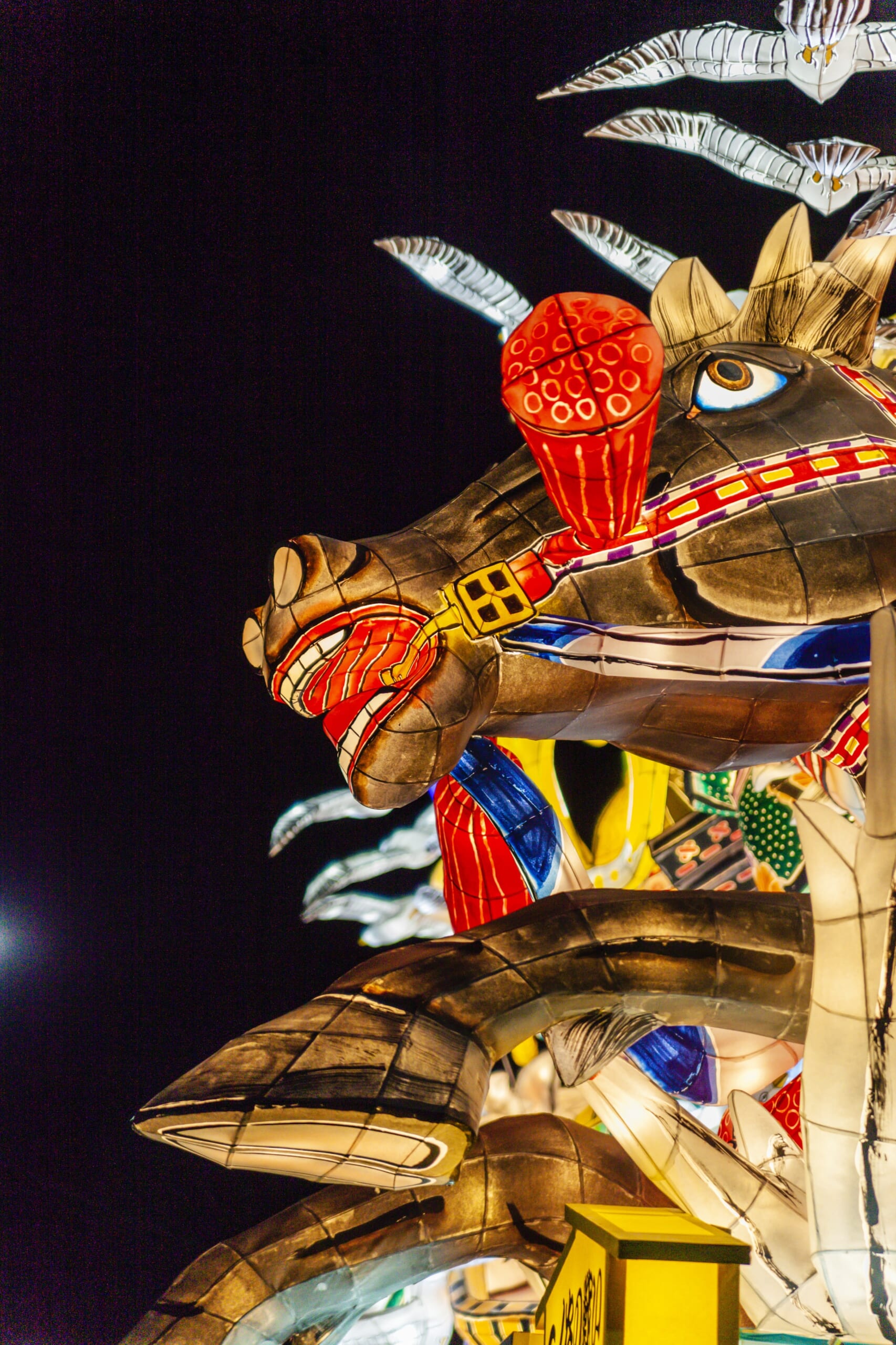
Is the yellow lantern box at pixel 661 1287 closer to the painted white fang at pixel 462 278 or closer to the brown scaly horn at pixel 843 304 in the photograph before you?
the brown scaly horn at pixel 843 304

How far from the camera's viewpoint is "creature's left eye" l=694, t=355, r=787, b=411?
1549 mm

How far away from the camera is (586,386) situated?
1.26m

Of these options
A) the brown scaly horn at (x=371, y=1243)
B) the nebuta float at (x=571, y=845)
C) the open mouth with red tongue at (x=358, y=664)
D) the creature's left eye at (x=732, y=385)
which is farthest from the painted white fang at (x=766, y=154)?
the brown scaly horn at (x=371, y=1243)

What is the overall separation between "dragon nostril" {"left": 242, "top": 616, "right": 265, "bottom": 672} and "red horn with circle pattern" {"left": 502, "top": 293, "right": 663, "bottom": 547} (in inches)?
17.6

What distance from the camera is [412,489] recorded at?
2.51m

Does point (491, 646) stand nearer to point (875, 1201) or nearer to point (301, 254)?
point (875, 1201)

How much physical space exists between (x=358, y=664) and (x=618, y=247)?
1.42 meters

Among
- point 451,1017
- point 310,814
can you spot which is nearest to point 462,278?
point 310,814

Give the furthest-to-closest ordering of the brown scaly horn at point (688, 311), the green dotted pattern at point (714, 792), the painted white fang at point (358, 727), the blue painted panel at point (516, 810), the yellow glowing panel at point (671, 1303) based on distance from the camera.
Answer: the green dotted pattern at point (714, 792) < the blue painted panel at point (516, 810) < the brown scaly horn at point (688, 311) < the painted white fang at point (358, 727) < the yellow glowing panel at point (671, 1303)

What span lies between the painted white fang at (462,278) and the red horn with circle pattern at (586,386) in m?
1.15

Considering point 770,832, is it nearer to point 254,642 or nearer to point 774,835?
point 774,835

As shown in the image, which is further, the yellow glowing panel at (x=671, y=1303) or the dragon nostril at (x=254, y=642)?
the dragon nostril at (x=254, y=642)

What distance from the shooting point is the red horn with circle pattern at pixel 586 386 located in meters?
1.27

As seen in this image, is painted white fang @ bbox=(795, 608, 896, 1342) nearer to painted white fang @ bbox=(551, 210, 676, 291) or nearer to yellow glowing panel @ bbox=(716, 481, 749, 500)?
yellow glowing panel @ bbox=(716, 481, 749, 500)
